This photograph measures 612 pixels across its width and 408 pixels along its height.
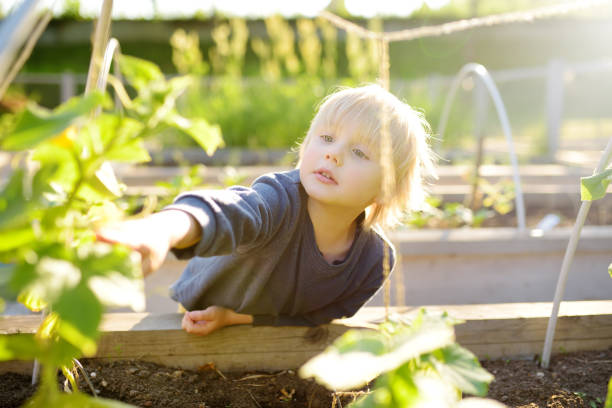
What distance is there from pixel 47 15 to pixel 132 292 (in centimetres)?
57

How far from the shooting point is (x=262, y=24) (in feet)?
39.2

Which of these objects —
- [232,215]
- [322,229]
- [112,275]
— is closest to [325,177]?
[322,229]

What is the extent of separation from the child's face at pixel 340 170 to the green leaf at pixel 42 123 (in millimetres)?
774

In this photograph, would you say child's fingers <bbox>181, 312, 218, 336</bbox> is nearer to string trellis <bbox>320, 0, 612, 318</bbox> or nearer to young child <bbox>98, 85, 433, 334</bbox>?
young child <bbox>98, 85, 433, 334</bbox>

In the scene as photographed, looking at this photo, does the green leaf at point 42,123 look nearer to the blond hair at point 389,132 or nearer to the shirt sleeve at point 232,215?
the shirt sleeve at point 232,215

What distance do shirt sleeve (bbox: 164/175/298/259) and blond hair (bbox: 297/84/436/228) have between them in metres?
0.21

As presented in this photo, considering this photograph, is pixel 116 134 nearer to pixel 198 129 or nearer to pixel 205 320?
pixel 198 129

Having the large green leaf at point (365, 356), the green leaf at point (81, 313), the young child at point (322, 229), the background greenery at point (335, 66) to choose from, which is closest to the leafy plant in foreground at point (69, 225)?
the green leaf at point (81, 313)

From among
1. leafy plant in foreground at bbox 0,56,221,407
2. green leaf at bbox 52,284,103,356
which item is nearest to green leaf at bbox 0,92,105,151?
leafy plant in foreground at bbox 0,56,221,407

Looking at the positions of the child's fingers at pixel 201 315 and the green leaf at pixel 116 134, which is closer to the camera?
the green leaf at pixel 116 134

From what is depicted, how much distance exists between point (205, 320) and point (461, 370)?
2.54ft

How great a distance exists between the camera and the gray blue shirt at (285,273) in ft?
4.03

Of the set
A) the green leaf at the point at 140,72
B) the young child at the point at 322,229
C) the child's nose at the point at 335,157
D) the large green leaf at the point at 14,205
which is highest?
the green leaf at the point at 140,72

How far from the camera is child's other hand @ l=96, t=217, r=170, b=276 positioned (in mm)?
613
